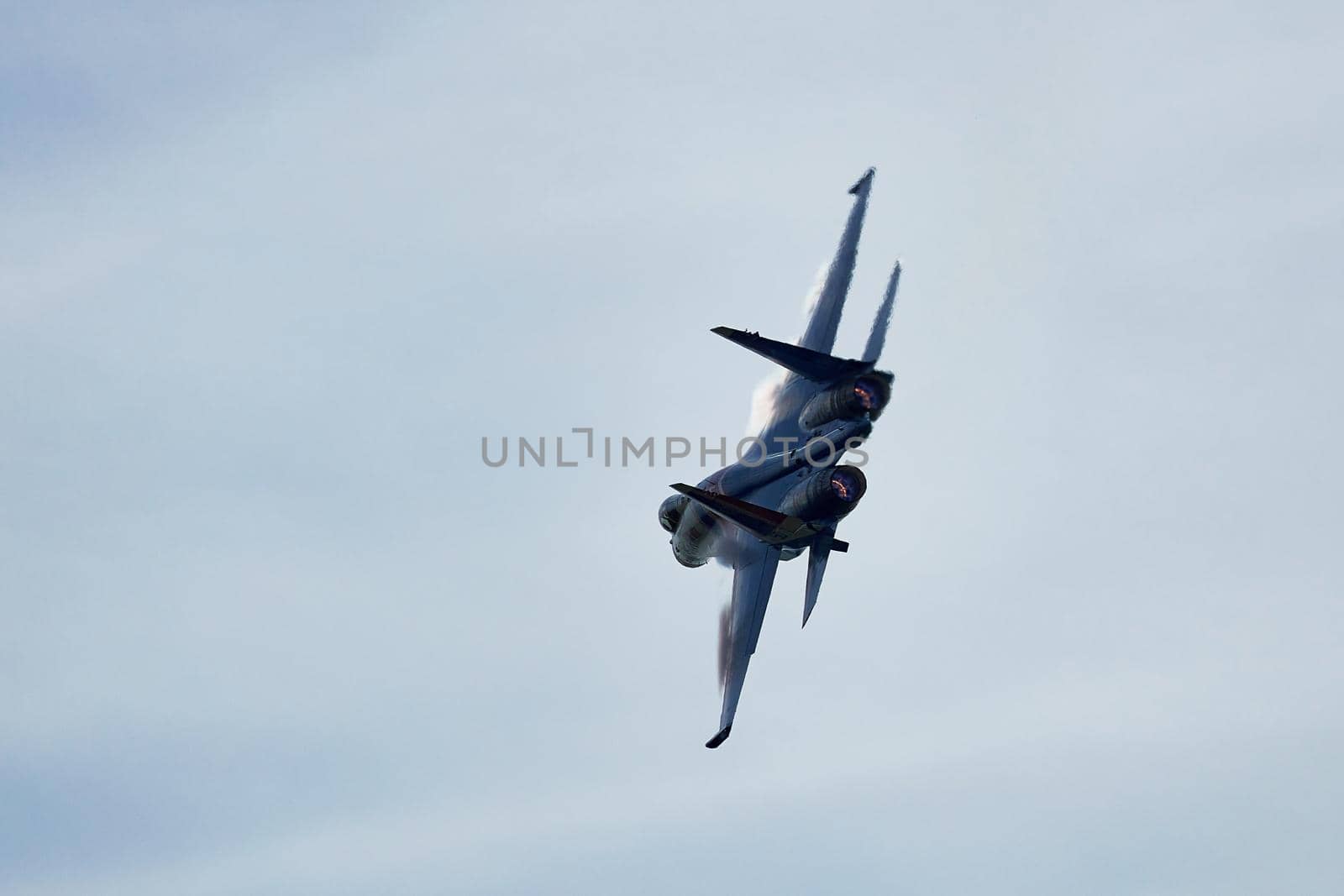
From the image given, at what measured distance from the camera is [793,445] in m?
75.9

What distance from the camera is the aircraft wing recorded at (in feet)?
242

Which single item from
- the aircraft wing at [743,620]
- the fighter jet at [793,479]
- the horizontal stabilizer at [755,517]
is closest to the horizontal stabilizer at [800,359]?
the fighter jet at [793,479]

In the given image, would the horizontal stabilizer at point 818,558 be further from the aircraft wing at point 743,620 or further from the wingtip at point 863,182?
the wingtip at point 863,182

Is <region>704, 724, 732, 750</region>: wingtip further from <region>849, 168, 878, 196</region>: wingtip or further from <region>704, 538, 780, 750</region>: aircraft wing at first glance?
<region>849, 168, 878, 196</region>: wingtip

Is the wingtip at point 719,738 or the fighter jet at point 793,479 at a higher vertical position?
the fighter jet at point 793,479

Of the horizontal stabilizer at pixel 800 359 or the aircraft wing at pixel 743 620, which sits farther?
the aircraft wing at pixel 743 620

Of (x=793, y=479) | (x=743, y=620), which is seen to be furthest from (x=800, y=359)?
(x=743, y=620)

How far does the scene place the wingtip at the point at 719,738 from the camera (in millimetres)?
72812

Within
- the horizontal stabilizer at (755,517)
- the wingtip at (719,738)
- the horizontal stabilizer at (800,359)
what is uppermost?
the horizontal stabilizer at (800,359)

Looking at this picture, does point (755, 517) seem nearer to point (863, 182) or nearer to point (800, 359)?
point (800, 359)

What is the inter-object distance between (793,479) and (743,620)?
270 inches

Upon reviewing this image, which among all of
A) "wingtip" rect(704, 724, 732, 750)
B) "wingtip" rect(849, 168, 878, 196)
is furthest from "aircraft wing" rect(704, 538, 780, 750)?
"wingtip" rect(849, 168, 878, 196)

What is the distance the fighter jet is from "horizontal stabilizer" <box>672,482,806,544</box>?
52mm

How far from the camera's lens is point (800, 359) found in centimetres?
7181
